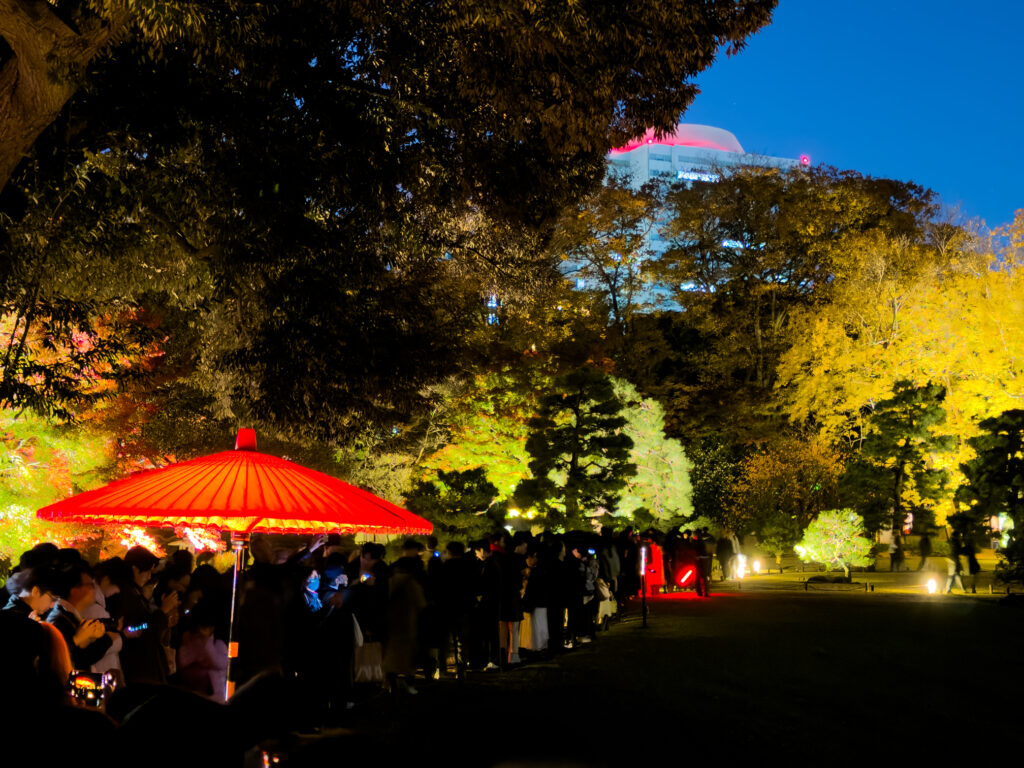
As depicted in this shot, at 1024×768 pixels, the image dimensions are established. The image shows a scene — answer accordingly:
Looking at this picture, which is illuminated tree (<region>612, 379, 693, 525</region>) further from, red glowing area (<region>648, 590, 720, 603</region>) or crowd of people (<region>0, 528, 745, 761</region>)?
crowd of people (<region>0, 528, 745, 761</region>)

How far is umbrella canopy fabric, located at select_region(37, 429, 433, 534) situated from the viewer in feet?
19.4

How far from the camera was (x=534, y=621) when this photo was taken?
13.6m

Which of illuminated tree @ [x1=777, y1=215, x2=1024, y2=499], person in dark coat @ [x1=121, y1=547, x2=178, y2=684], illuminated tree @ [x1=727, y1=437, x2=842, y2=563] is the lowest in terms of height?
person in dark coat @ [x1=121, y1=547, x2=178, y2=684]

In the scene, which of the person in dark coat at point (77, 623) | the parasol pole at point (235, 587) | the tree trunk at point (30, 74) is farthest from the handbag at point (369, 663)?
the tree trunk at point (30, 74)

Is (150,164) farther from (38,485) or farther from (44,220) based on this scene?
(38,485)

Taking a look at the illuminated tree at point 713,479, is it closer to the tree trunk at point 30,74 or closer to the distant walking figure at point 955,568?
the distant walking figure at point 955,568

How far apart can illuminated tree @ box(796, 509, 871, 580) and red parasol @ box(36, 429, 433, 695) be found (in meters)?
23.1

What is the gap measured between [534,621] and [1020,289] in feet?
76.9

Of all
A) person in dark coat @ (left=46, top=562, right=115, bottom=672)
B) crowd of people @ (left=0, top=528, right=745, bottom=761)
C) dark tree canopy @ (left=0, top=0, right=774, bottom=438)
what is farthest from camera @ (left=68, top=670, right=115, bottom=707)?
dark tree canopy @ (left=0, top=0, right=774, bottom=438)

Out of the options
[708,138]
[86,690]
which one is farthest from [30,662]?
[708,138]

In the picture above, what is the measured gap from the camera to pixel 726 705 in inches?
340

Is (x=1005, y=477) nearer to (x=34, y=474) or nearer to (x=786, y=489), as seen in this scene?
(x=786, y=489)

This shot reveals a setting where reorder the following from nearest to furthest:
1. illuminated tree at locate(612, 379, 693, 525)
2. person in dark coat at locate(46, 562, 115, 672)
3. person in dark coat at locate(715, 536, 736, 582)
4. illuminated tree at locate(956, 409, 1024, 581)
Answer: person in dark coat at locate(46, 562, 115, 672), illuminated tree at locate(956, 409, 1024, 581), person in dark coat at locate(715, 536, 736, 582), illuminated tree at locate(612, 379, 693, 525)

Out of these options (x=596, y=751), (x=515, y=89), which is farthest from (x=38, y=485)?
(x=596, y=751)
